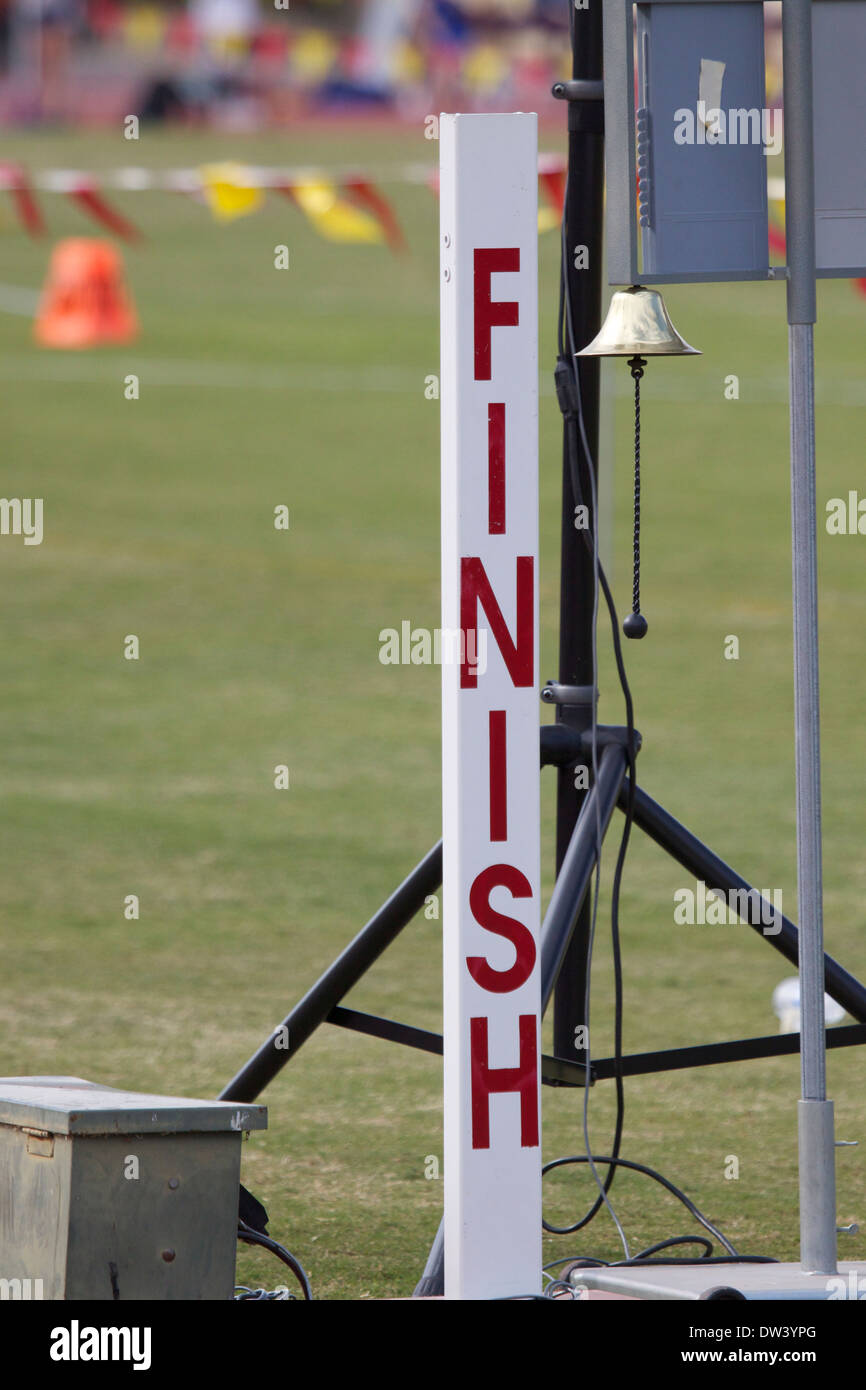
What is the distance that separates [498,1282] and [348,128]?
5181cm

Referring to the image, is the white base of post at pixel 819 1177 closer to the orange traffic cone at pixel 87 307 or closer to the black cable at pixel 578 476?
the black cable at pixel 578 476

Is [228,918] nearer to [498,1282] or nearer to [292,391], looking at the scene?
[498,1282]

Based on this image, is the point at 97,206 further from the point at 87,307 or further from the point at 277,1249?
the point at 87,307

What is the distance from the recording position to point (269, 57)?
201ft

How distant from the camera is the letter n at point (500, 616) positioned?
4301mm

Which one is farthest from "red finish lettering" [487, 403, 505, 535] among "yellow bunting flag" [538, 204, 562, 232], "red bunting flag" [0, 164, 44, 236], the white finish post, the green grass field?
"red bunting flag" [0, 164, 44, 236]

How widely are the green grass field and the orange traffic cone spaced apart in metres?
0.37

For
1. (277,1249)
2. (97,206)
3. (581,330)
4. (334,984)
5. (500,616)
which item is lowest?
(277,1249)

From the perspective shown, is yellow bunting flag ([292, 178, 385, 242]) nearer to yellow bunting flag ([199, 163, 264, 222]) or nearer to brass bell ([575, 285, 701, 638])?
yellow bunting flag ([199, 163, 264, 222])

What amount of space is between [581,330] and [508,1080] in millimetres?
1793

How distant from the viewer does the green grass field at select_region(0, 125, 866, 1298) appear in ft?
21.3

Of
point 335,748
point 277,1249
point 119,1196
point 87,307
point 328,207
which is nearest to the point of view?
point 119,1196

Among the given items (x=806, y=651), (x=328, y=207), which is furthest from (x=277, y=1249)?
(x=328, y=207)
